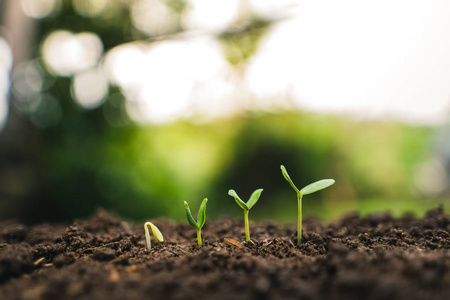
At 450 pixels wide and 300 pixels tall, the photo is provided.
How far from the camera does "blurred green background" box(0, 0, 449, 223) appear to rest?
460cm

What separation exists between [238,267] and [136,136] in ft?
13.6

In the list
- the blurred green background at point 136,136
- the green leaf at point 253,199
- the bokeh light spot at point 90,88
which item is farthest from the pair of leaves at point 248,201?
the bokeh light spot at point 90,88

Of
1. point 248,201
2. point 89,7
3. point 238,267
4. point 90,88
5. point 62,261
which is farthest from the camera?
point 89,7

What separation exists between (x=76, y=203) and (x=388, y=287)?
4.57m

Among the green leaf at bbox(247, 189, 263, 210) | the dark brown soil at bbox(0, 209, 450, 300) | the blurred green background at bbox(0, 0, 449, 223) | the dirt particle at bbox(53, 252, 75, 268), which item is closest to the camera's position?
the dark brown soil at bbox(0, 209, 450, 300)

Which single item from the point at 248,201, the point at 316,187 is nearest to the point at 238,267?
the point at 248,201

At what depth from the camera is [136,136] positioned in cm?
489

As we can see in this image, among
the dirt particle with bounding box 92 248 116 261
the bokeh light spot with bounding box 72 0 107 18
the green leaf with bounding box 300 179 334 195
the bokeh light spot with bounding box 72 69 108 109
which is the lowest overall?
the dirt particle with bounding box 92 248 116 261

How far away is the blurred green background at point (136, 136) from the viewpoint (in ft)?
15.1

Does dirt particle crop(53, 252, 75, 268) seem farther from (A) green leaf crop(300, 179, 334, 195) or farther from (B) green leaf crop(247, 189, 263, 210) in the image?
(A) green leaf crop(300, 179, 334, 195)

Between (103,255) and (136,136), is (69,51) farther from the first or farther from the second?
(103,255)

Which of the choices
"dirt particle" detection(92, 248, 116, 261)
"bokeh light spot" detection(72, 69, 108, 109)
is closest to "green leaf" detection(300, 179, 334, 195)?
"dirt particle" detection(92, 248, 116, 261)

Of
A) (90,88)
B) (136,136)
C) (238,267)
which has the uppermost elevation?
(90,88)

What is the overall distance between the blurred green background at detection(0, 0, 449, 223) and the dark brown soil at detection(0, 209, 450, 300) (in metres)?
3.19
